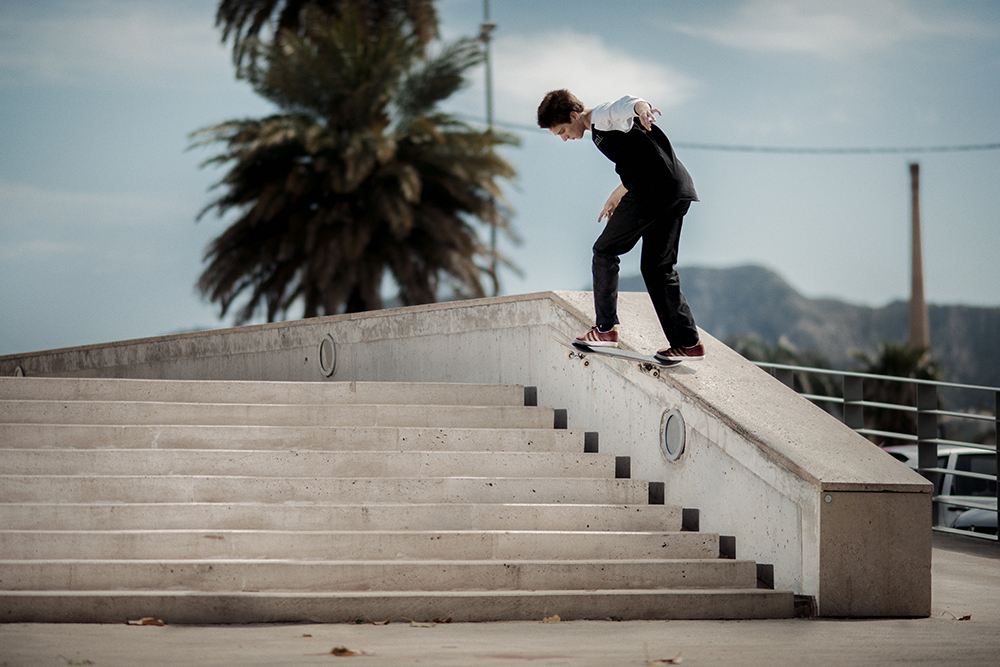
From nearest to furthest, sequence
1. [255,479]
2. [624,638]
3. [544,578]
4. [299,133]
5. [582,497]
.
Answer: [624,638] → [544,578] → [255,479] → [582,497] → [299,133]

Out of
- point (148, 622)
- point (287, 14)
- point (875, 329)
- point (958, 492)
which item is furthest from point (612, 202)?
point (875, 329)

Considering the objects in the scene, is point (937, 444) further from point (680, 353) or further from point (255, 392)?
point (255, 392)

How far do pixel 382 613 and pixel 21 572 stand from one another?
68.2 inches

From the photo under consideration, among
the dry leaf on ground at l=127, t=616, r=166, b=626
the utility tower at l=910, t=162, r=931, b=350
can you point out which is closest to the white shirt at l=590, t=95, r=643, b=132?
the dry leaf on ground at l=127, t=616, r=166, b=626

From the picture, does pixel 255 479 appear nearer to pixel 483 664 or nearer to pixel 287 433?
pixel 287 433

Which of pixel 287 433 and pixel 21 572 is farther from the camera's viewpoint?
pixel 287 433

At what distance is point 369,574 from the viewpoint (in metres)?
5.12

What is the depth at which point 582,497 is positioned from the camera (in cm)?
632

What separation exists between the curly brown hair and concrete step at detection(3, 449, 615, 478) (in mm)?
2101

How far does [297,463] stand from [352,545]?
928 mm

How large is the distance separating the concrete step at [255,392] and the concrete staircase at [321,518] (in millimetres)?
20

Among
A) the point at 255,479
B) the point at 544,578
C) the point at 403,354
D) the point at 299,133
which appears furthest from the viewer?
the point at 299,133

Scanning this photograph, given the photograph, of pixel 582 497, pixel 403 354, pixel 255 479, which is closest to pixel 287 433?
pixel 255 479

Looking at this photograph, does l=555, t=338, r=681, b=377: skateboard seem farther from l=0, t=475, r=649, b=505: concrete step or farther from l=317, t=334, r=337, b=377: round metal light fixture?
l=317, t=334, r=337, b=377: round metal light fixture
